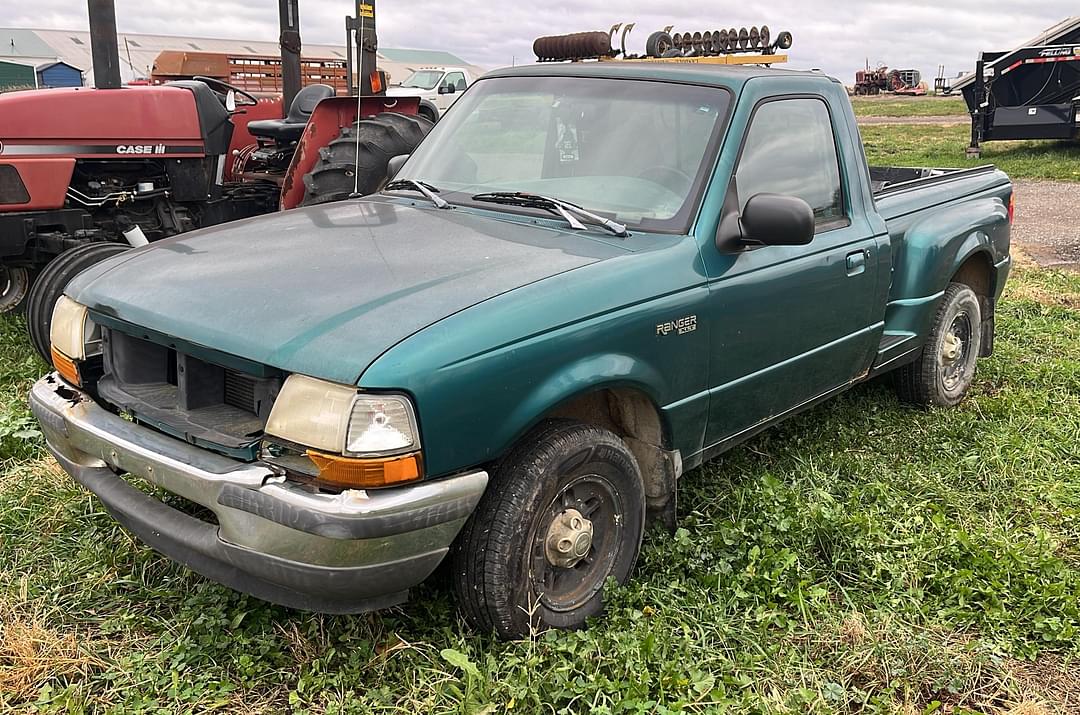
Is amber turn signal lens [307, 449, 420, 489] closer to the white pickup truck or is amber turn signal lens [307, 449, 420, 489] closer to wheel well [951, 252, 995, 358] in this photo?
wheel well [951, 252, 995, 358]

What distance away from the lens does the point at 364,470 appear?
7.95 feet

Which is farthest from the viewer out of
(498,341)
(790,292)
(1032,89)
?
(1032,89)

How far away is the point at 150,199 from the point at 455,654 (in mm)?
4809

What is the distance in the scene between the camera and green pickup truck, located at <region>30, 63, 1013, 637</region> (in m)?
2.48

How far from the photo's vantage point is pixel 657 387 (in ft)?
10.2

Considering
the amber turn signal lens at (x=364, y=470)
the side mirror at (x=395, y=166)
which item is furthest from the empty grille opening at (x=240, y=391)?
the side mirror at (x=395, y=166)

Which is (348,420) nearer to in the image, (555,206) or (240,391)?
(240,391)

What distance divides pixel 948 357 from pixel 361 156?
3.71 meters

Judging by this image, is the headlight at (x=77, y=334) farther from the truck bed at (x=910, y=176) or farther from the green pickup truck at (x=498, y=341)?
the truck bed at (x=910, y=176)

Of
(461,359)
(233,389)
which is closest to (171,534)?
(233,389)

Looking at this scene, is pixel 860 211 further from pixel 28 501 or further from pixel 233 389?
pixel 28 501

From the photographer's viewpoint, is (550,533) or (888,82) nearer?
(550,533)

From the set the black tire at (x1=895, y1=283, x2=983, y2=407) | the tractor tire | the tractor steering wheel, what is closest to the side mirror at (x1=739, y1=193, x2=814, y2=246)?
the black tire at (x1=895, y1=283, x2=983, y2=407)

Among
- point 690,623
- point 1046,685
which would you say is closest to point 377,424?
point 690,623
